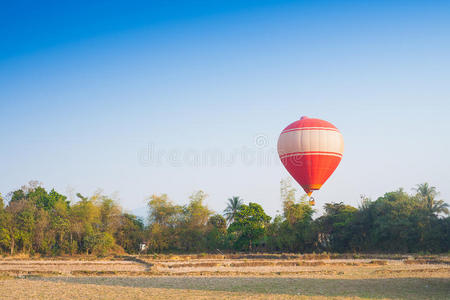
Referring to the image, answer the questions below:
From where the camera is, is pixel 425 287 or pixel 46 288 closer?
pixel 425 287

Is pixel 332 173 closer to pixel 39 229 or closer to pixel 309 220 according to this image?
pixel 309 220

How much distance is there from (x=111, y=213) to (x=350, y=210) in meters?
24.4

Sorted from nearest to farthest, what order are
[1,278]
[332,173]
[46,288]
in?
[46,288]
[1,278]
[332,173]

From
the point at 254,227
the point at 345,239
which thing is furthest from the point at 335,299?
the point at 254,227

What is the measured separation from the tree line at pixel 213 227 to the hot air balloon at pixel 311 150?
1617 cm

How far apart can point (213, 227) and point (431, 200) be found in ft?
70.8

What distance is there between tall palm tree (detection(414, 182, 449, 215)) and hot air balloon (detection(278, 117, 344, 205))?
18169 millimetres

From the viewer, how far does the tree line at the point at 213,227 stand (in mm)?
32156

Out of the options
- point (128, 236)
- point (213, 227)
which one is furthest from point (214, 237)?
point (128, 236)

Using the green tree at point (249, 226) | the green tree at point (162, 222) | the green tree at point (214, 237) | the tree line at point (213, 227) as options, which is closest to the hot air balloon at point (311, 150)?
the tree line at point (213, 227)

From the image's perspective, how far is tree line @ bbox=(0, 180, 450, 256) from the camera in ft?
105

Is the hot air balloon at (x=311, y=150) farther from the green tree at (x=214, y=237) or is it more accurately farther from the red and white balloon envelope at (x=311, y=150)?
the green tree at (x=214, y=237)

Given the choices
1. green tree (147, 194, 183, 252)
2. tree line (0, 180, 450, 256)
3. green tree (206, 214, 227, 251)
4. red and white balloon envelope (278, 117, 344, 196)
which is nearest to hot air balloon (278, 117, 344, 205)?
red and white balloon envelope (278, 117, 344, 196)

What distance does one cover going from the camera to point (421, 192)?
39.1m
